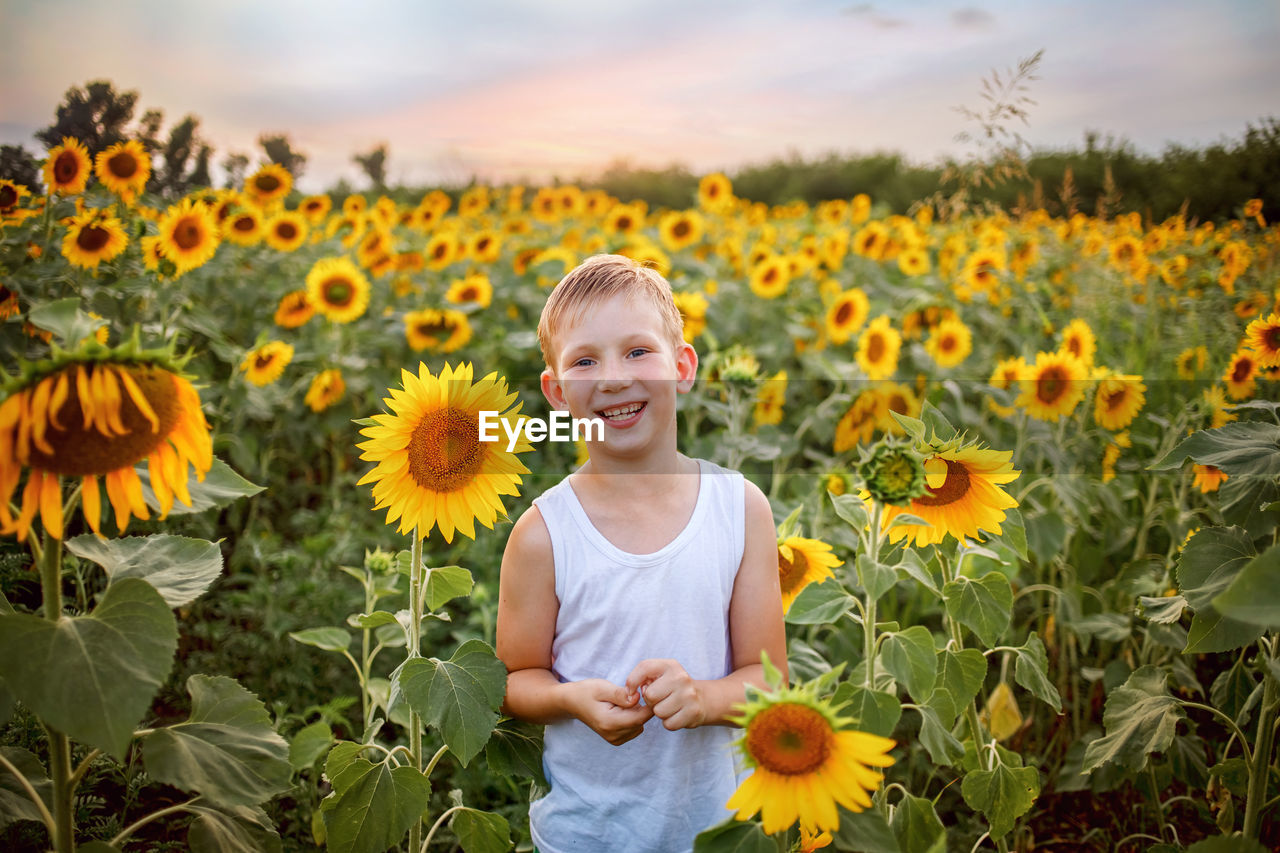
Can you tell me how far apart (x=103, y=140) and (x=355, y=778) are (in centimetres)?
319

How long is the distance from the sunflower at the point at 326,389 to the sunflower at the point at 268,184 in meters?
1.64

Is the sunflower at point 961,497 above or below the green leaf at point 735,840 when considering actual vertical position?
above

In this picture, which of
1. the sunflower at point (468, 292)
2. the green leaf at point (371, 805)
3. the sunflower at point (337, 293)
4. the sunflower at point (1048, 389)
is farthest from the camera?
the sunflower at point (468, 292)

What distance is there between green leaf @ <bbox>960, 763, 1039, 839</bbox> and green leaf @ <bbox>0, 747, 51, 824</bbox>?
1477 millimetres

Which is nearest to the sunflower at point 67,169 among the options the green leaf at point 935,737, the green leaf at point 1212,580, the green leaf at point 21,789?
the green leaf at point 21,789

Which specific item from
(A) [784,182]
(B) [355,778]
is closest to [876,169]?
(A) [784,182]

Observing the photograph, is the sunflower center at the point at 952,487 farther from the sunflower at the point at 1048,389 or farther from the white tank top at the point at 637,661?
the sunflower at the point at 1048,389

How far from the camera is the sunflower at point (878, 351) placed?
352 centimetres

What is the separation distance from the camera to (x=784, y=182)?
538 inches

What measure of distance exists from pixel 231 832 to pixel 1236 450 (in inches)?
69.5

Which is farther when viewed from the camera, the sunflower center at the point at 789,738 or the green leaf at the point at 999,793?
the green leaf at the point at 999,793

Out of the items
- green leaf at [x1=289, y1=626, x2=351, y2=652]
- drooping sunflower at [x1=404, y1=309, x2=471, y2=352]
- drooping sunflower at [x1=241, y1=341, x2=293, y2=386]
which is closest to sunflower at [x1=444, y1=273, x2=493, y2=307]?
drooping sunflower at [x1=404, y1=309, x2=471, y2=352]

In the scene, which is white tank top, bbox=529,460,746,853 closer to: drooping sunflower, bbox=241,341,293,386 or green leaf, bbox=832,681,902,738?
green leaf, bbox=832,681,902,738

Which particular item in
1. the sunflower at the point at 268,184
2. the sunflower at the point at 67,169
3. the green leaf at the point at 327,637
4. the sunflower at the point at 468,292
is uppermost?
the sunflower at the point at 268,184
